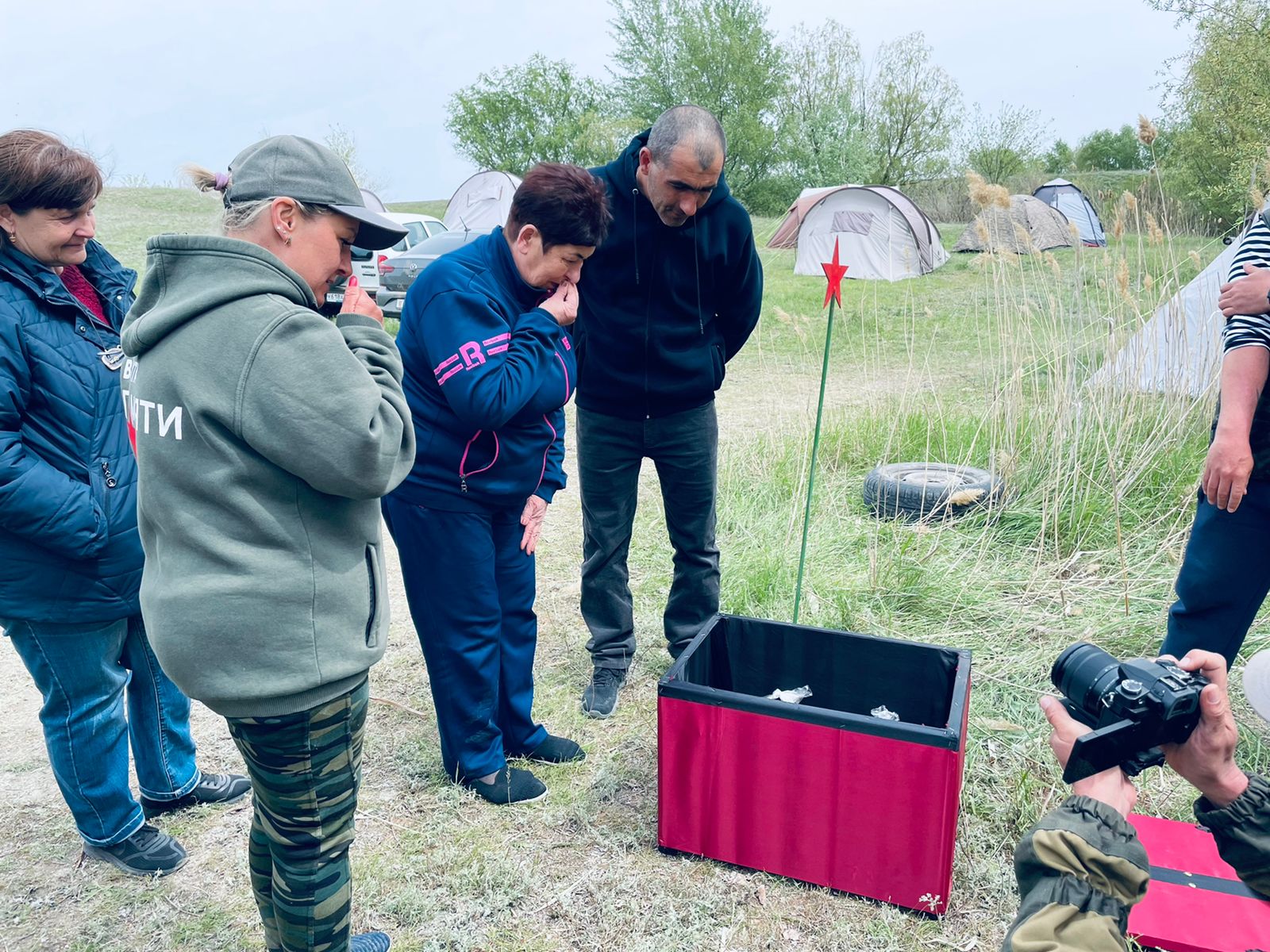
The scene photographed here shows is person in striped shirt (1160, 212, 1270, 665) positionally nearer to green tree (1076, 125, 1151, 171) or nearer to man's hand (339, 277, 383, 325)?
man's hand (339, 277, 383, 325)

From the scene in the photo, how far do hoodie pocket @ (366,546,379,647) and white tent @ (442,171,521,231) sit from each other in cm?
1610

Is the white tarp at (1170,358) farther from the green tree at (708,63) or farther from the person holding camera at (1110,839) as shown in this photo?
the green tree at (708,63)

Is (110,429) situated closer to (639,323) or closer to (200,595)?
(200,595)

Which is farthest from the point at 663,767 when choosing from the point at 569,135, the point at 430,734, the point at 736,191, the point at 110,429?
the point at 569,135

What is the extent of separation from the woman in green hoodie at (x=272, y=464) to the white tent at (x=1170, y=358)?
3.36 meters

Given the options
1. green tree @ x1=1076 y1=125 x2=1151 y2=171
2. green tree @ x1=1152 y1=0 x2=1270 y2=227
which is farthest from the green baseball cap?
green tree @ x1=1076 y1=125 x2=1151 y2=171

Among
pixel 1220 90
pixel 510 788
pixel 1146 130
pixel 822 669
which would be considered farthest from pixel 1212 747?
pixel 1220 90

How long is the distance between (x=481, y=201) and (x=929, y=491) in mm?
15273

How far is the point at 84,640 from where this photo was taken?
1.79 m

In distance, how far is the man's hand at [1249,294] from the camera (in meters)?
1.89

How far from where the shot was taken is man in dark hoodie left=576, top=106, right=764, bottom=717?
95.3 inches

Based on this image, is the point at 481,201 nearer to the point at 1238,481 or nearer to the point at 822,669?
the point at 822,669

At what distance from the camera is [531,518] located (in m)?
2.18

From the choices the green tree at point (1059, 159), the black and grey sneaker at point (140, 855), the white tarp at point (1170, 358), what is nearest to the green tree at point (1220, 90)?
the white tarp at point (1170, 358)
